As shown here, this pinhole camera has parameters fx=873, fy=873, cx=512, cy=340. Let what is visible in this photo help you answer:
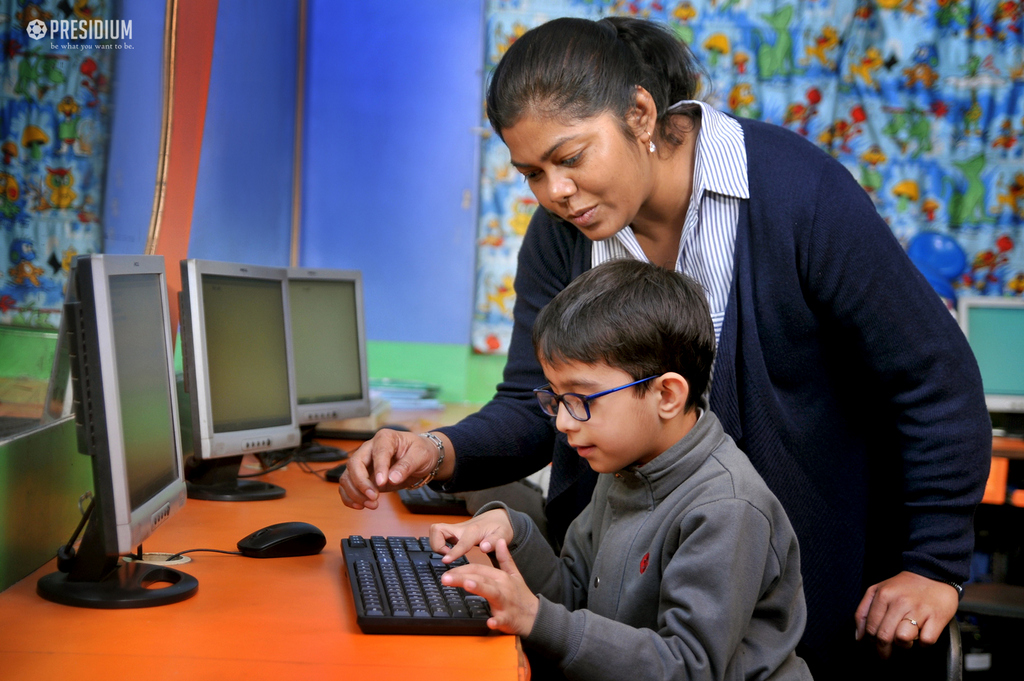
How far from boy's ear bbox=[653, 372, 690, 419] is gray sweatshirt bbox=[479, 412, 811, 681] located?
41 mm

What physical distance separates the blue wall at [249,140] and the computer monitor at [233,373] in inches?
21.6

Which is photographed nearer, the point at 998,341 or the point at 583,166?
the point at 583,166

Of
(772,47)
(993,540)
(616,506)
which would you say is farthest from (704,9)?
(616,506)

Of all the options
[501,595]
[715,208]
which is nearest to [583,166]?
[715,208]

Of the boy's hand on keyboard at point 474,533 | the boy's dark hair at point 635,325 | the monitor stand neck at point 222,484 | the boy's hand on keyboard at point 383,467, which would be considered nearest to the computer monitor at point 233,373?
the monitor stand neck at point 222,484

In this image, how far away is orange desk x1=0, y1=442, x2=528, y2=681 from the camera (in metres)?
0.88

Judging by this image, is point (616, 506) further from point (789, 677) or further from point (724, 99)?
point (724, 99)

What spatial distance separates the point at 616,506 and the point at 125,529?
0.66 m

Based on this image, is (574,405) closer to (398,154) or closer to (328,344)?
(328,344)

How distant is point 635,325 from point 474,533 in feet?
1.22

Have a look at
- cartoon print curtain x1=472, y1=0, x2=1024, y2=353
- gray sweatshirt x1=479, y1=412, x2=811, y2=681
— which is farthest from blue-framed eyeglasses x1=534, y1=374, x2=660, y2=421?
cartoon print curtain x1=472, y1=0, x2=1024, y2=353

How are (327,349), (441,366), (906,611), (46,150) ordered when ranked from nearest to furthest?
(906,611)
(46,150)
(327,349)
(441,366)

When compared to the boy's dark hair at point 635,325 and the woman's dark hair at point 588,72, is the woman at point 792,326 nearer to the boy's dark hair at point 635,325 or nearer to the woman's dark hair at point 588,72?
the woman's dark hair at point 588,72

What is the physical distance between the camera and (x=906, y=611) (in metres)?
1.29
